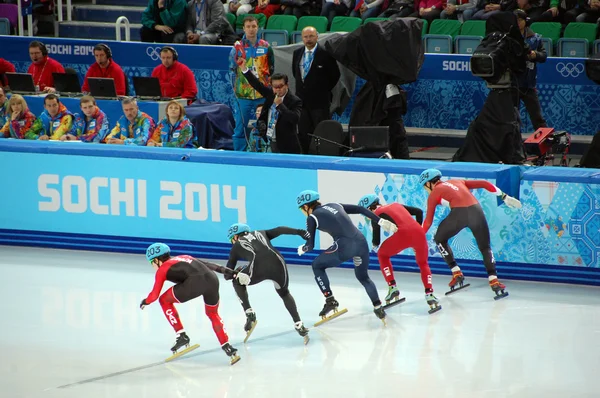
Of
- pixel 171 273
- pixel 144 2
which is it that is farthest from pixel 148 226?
pixel 144 2

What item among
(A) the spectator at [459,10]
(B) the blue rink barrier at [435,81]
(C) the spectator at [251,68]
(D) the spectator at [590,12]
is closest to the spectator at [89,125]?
(C) the spectator at [251,68]

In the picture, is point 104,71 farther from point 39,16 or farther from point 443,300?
point 443,300

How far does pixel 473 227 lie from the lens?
36.5 ft

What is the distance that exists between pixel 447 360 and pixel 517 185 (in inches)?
124

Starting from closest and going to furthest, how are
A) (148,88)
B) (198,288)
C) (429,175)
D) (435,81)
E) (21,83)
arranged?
(198,288), (429,175), (148,88), (21,83), (435,81)

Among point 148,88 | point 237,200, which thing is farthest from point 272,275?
point 148,88

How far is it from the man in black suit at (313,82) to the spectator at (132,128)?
2.19 m

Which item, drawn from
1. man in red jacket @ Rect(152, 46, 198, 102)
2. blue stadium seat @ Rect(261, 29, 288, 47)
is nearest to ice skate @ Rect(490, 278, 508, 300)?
man in red jacket @ Rect(152, 46, 198, 102)

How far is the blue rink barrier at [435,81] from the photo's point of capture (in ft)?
52.4

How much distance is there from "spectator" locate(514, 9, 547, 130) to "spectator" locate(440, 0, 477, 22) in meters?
2.71

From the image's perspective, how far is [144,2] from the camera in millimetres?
21062

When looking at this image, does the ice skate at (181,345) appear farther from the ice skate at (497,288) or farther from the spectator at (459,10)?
the spectator at (459,10)

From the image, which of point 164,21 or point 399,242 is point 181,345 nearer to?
point 399,242

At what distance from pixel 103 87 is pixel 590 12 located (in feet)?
24.9
